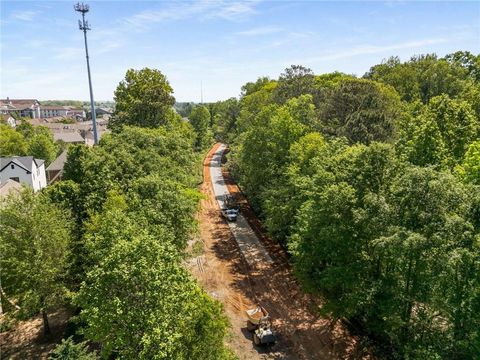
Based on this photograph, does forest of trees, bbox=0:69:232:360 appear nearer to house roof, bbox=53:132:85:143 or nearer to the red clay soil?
the red clay soil

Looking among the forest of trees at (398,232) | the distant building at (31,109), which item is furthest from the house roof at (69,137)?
the distant building at (31,109)

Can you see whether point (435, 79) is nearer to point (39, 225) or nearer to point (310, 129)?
point (310, 129)

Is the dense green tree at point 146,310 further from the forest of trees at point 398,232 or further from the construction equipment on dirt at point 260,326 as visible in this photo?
the construction equipment on dirt at point 260,326

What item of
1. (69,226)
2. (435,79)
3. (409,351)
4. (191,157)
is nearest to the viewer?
(409,351)

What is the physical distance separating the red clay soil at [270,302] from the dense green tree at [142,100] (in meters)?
16.4

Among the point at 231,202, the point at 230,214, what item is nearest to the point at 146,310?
the point at 230,214

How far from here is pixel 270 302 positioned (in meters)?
24.6

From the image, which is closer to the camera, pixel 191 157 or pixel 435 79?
pixel 191 157

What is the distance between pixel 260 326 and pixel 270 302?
3614mm

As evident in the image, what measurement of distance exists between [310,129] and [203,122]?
160 feet

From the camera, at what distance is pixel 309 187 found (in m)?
23.0

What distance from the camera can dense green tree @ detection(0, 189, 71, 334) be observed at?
61.4ft

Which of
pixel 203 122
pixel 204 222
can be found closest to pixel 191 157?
pixel 204 222

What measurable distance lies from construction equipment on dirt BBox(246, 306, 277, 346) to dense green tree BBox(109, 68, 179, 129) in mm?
28956
